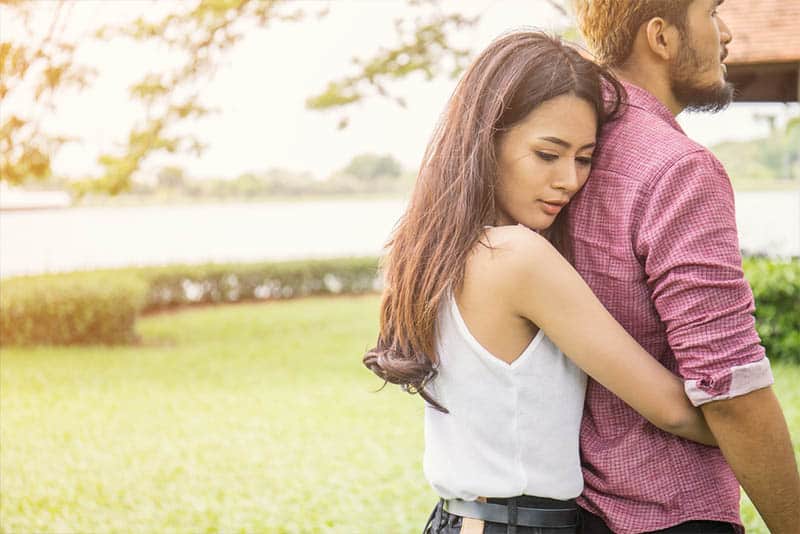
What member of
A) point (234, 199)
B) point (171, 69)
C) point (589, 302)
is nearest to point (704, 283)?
point (589, 302)

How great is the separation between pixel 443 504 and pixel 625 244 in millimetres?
558

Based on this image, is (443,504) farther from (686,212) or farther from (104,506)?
(104,506)

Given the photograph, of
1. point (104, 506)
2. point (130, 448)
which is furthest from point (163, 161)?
point (104, 506)

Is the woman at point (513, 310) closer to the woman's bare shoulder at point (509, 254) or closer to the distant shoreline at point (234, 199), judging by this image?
the woman's bare shoulder at point (509, 254)

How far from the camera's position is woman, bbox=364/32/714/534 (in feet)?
4.37

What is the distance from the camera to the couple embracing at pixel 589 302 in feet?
4.17

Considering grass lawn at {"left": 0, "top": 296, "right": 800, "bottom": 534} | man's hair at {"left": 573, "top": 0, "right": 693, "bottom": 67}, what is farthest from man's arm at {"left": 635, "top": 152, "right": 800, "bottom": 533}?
grass lawn at {"left": 0, "top": 296, "right": 800, "bottom": 534}

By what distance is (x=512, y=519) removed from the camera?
140 centimetres

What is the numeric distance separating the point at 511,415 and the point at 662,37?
650 millimetres

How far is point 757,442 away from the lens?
4.16 feet

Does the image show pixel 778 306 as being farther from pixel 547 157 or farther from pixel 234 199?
pixel 234 199

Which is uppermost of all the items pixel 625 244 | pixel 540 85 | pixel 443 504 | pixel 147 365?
pixel 540 85

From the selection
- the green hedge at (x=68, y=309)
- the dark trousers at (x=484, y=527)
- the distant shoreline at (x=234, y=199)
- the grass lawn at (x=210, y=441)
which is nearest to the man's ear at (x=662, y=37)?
the dark trousers at (x=484, y=527)

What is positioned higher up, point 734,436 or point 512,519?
point 734,436
